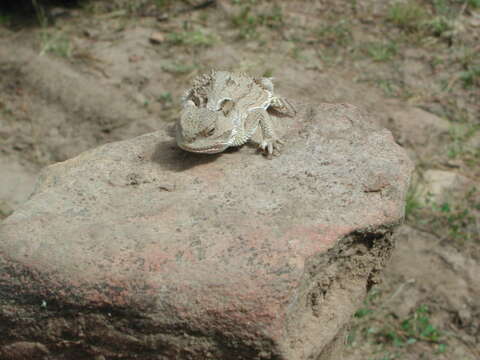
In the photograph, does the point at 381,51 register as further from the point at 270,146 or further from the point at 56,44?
the point at 56,44

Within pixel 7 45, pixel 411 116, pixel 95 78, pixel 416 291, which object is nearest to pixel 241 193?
pixel 416 291

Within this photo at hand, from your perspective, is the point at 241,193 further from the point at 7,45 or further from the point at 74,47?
the point at 7,45

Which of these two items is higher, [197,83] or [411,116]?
[197,83]

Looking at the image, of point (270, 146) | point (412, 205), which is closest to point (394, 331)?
point (412, 205)

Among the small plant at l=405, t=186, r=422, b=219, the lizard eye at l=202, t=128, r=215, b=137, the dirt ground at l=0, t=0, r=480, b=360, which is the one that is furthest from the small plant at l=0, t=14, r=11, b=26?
the small plant at l=405, t=186, r=422, b=219

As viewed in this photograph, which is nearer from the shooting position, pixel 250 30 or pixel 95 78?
pixel 95 78

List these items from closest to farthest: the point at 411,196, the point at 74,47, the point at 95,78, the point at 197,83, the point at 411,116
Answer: the point at 197,83
the point at 411,196
the point at 411,116
the point at 95,78
the point at 74,47
